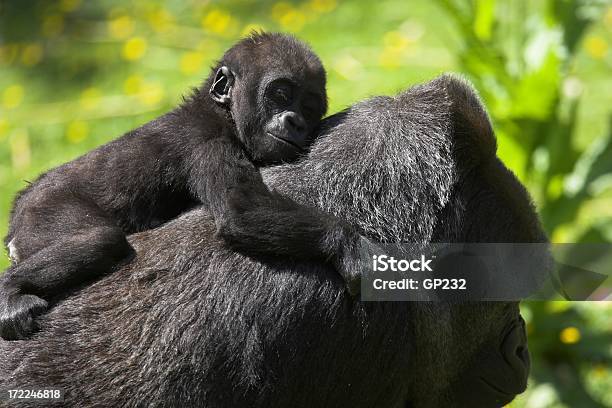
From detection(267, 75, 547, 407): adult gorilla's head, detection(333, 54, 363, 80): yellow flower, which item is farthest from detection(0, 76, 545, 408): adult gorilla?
detection(333, 54, 363, 80): yellow flower

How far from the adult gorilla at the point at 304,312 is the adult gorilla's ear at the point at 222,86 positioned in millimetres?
461

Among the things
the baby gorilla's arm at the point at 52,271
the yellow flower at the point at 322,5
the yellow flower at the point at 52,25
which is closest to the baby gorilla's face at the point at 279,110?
the baby gorilla's arm at the point at 52,271

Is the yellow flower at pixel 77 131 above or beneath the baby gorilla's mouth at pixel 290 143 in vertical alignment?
above

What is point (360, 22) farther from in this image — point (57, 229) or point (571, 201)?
point (57, 229)

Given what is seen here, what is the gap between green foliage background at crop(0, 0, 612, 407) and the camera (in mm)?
5582

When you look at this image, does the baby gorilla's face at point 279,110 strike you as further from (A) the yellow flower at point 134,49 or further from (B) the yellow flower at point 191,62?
(A) the yellow flower at point 134,49

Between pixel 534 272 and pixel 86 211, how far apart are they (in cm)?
161

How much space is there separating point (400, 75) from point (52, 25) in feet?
12.1

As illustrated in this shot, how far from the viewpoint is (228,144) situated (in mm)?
3436

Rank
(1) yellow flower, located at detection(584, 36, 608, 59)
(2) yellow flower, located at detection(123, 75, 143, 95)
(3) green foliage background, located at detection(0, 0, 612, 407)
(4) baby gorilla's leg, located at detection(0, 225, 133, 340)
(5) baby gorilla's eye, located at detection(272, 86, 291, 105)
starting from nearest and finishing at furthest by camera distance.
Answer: (4) baby gorilla's leg, located at detection(0, 225, 133, 340)
(5) baby gorilla's eye, located at detection(272, 86, 291, 105)
(3) green foliage background, located at detection(0, 0, 612, 407)
(1) yellow flower, located at detection(584, 36, 608, 59)
(2) yellow flower, located at detection(123, 75, 143, 95)

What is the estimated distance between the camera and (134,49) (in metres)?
9.18

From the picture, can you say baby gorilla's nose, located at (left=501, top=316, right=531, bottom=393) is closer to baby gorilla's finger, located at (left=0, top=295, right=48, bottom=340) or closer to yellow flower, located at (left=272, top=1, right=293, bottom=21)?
baby gorilla's finger, located at (left=0, top=295, right=48, bottom=340)

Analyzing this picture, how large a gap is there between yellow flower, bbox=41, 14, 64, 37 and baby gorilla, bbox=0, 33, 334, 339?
244 inches

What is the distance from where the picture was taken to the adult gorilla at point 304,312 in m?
3.11
